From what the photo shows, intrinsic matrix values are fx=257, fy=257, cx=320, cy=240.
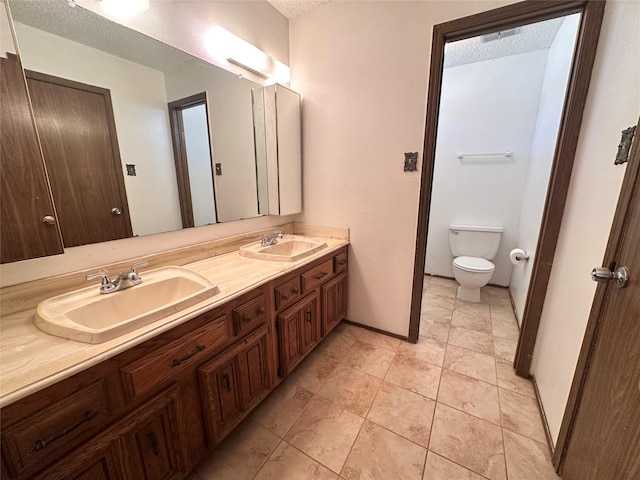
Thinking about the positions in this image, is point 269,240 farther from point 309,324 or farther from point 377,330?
point 377,330

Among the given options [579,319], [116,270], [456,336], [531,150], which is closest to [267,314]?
[116,270]

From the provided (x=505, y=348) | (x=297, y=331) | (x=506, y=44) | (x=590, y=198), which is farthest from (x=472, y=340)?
(x=506, y=44)

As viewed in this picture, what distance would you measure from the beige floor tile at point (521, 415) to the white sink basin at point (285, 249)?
4.59ft

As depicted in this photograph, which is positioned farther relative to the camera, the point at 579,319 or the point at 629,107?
the point at 579,319

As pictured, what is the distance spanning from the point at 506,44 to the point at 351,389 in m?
3.18

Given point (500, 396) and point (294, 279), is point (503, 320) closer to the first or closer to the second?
→ point (500, 396)

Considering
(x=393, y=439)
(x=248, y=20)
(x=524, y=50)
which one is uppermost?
(x=524, y=50)

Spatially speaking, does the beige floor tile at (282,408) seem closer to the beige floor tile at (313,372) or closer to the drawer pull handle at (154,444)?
the beige floor tile at (313,372)

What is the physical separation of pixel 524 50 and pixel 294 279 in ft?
10.1

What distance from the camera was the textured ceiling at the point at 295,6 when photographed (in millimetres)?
1801

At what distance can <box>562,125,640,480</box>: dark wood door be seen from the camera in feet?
2.35

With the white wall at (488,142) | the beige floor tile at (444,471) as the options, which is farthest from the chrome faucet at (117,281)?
the white wall at (488,142)

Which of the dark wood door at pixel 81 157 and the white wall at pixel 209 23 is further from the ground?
the white wall at pixel 209 23

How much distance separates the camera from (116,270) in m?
1.18
